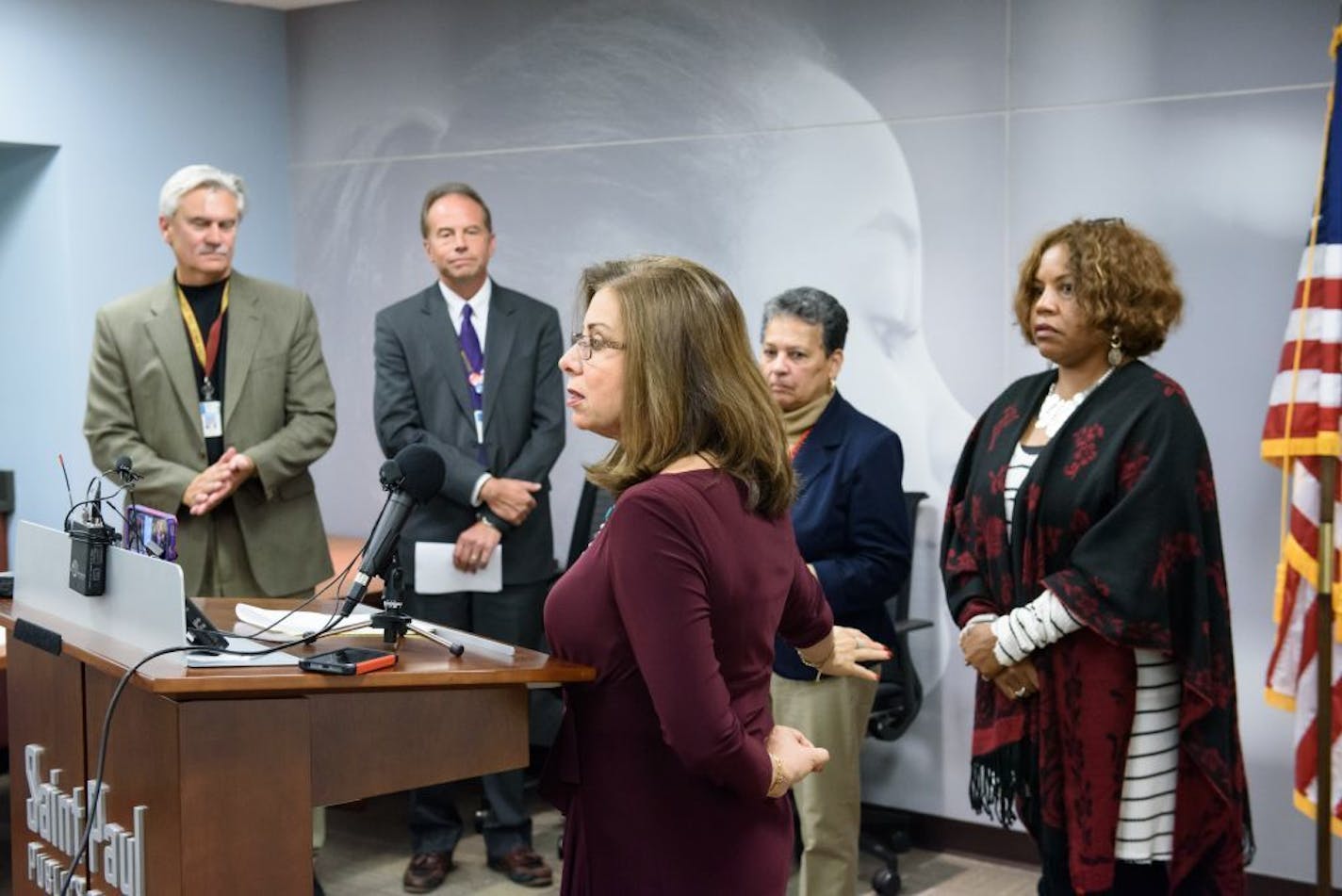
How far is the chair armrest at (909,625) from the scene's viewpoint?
4574mm

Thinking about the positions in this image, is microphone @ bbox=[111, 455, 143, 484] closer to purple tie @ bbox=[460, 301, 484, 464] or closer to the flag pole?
purple tie @ bbox=[460, 301, 484, 464]

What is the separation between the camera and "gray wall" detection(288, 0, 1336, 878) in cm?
422

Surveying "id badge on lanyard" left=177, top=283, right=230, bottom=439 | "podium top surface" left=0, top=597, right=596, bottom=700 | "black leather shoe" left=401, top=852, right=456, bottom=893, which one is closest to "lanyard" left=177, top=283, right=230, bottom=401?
"id badge on lanyard" left=177, top=283, right=230, bottom=439

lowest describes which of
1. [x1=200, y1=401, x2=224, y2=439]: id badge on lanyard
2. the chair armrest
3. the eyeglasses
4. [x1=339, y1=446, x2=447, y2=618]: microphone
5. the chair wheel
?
the chair wheel

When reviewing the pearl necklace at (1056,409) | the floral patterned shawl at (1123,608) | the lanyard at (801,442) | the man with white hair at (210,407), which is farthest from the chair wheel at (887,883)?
the man with white hair at (210,407)

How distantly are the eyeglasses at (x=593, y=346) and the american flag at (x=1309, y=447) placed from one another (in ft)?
7.43

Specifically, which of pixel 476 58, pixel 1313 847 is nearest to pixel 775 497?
pixel 1313 847

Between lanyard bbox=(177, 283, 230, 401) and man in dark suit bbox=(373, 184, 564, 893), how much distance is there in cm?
48

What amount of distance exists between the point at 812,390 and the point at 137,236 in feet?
10.9

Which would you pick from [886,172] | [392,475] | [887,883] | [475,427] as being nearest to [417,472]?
[392,475]

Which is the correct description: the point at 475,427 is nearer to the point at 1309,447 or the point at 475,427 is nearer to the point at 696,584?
the point at 1309,447

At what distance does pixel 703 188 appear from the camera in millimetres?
5246

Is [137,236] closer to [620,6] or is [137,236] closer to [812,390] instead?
[620,6]

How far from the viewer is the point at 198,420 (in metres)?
4.27
